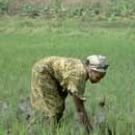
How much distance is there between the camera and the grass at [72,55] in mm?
7098

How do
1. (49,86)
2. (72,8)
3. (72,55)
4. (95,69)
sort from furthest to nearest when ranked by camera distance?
1. (72,8)
2. (72,55)
3. (49,86)
4. (95,69)

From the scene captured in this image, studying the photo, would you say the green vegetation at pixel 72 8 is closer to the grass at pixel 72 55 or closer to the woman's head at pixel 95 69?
the grass at pixel 72 55

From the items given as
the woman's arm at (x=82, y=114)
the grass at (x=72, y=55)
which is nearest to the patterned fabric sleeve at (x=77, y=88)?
the woman's arm at (x=82, y=114)

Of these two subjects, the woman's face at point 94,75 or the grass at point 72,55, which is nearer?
the woman's face at point 94,75

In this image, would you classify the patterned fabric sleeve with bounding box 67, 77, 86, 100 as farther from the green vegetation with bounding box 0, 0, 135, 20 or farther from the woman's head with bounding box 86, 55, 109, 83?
the green vegetation with bounding box 0, 0, 135, 20

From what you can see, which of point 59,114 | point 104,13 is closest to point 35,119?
point 59,114

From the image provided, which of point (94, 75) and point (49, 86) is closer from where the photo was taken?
point (94, 75)

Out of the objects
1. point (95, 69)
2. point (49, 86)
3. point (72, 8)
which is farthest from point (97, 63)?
point (72, 8)

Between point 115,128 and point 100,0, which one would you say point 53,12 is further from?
point 115,128

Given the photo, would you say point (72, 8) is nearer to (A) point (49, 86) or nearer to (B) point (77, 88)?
(A) point (49, 86)

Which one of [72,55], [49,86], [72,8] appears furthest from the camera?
[72,8]

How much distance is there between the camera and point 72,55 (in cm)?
1330

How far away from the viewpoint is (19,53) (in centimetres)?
1370

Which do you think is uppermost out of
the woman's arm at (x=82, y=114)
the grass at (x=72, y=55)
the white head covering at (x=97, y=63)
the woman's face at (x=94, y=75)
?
the white head covering at (x=97, y=63)
